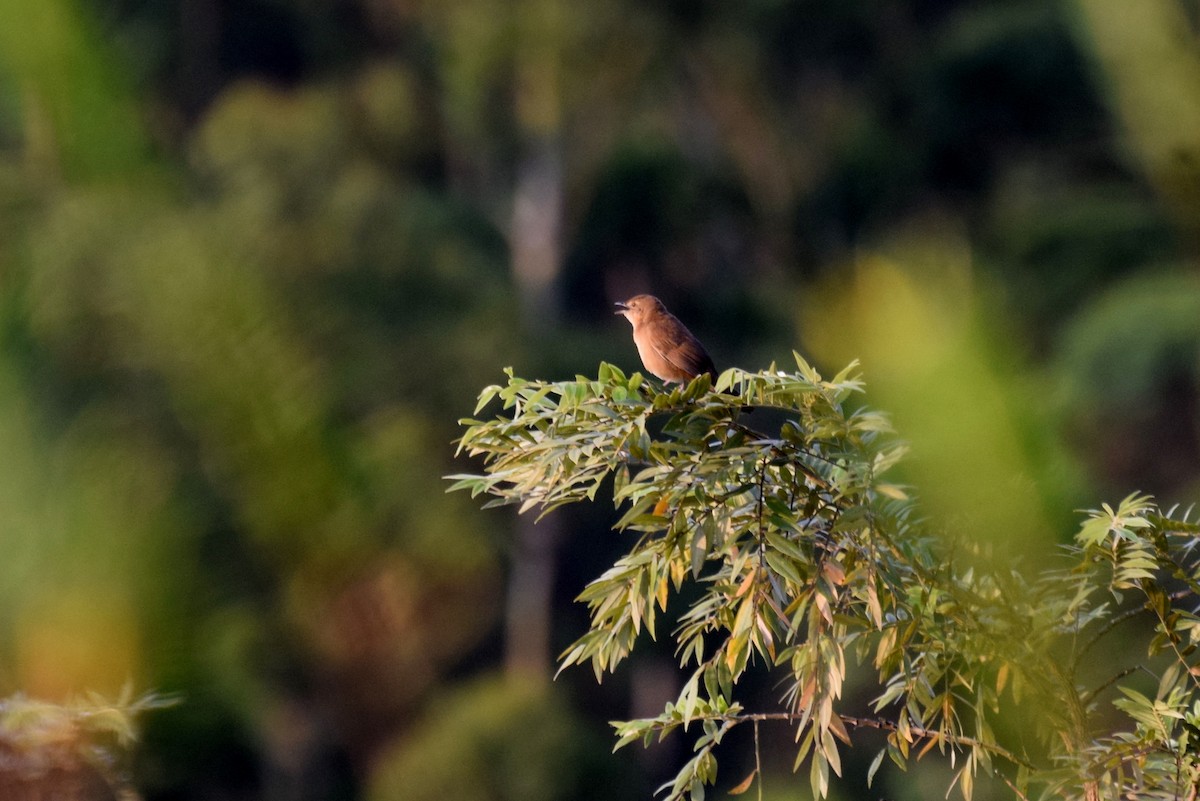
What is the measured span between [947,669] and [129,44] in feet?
67.4

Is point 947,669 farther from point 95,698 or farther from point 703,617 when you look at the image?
point 95,698

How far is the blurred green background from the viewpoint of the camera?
48.3 ft

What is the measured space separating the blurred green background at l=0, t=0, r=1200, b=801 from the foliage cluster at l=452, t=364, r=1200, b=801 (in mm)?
4388

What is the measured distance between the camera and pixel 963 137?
24.9 m

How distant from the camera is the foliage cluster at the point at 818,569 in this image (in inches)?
154

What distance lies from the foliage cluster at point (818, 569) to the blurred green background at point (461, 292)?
4.39m

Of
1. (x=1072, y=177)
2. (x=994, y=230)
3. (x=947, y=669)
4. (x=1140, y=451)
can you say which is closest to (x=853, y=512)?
(x=947, y=669)

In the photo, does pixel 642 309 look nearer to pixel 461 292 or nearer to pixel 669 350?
Answer: pixel 669 350

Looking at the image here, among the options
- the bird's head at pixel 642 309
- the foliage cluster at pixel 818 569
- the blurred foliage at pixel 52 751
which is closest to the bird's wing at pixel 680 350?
the bird's head at pixel 642 309

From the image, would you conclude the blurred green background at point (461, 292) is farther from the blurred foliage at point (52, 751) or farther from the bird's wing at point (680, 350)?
the blurred foliage at point (52, 751)

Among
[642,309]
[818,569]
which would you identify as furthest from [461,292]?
[818,569]

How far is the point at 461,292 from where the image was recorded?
61.8 feet

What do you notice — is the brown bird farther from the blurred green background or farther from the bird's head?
the blurred green background

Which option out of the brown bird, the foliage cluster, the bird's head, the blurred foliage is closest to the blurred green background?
the bird's head
